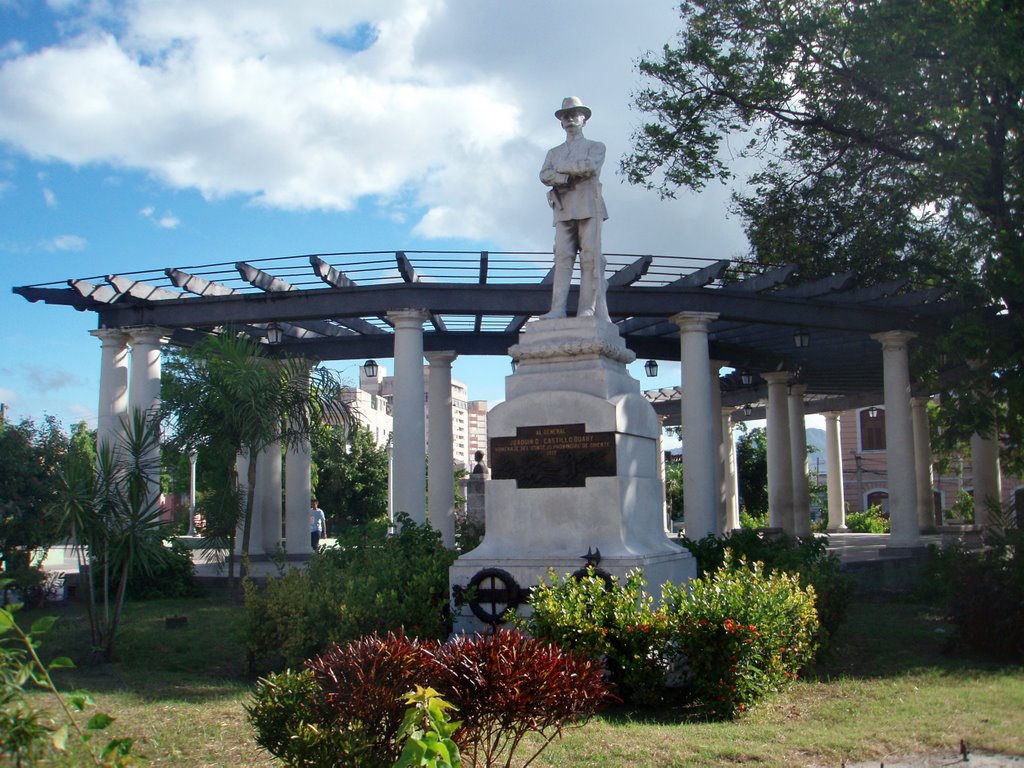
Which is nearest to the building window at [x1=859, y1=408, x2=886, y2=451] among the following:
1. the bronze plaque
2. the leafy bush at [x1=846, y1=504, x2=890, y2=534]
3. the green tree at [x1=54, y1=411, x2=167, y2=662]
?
the leafy bush at [x1=846, y1=504, x2=890, y2=534]

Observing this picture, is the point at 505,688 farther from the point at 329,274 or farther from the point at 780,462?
the point at 780,462

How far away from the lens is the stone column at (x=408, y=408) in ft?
61.7

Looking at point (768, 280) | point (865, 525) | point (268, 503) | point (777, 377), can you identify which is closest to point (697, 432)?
point (768, 280)

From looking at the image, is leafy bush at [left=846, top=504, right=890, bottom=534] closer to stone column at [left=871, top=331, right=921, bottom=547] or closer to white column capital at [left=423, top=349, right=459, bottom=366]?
stone column at [left=871, top=331, right=921, bottom=547]

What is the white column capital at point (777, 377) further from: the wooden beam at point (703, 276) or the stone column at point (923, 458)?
the wooden beam at point (703, 276)

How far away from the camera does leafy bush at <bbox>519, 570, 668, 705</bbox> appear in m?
7.71

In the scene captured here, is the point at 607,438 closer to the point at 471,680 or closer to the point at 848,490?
the point at 471,680

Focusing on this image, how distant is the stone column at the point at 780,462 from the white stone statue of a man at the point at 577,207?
18034 millimetres

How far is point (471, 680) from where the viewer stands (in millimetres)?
5160

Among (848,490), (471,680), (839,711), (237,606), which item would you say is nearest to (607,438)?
Answer: (839,711)

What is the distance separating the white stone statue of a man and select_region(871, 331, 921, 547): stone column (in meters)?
12.4

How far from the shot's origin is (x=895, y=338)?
21.5 metres

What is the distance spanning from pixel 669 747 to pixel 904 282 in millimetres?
14430

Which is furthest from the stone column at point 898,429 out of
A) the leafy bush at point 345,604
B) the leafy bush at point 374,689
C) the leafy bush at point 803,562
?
the leafy bush at point 374,689
